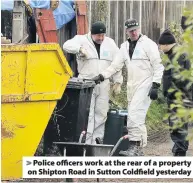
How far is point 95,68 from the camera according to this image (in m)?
8.95

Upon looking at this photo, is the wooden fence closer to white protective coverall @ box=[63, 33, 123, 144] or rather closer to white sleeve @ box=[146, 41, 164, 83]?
white protective coverall @ box=[63, 33, 123, 144]

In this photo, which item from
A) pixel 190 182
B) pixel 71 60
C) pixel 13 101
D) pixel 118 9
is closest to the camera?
pixel 13 101

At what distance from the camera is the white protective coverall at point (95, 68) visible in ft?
29.4

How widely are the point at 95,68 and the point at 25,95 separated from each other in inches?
84.7

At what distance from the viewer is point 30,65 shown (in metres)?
6.97

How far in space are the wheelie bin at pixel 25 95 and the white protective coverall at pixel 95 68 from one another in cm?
175

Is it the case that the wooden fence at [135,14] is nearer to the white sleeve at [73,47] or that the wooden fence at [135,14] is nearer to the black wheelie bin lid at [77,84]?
the white sleeve at [73,47]

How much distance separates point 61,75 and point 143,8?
25.3 ft

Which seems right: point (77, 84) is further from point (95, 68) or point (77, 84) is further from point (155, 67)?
point (155, 67)

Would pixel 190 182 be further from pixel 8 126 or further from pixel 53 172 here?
pixel 8 126

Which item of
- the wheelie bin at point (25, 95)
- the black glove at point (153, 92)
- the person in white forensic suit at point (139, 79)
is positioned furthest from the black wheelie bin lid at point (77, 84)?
the black glove at point (153, 92)

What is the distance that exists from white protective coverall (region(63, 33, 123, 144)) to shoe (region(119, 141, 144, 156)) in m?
0.51

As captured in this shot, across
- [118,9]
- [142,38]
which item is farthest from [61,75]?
[118,9]

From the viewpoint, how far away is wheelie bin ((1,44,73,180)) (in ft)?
22.8
